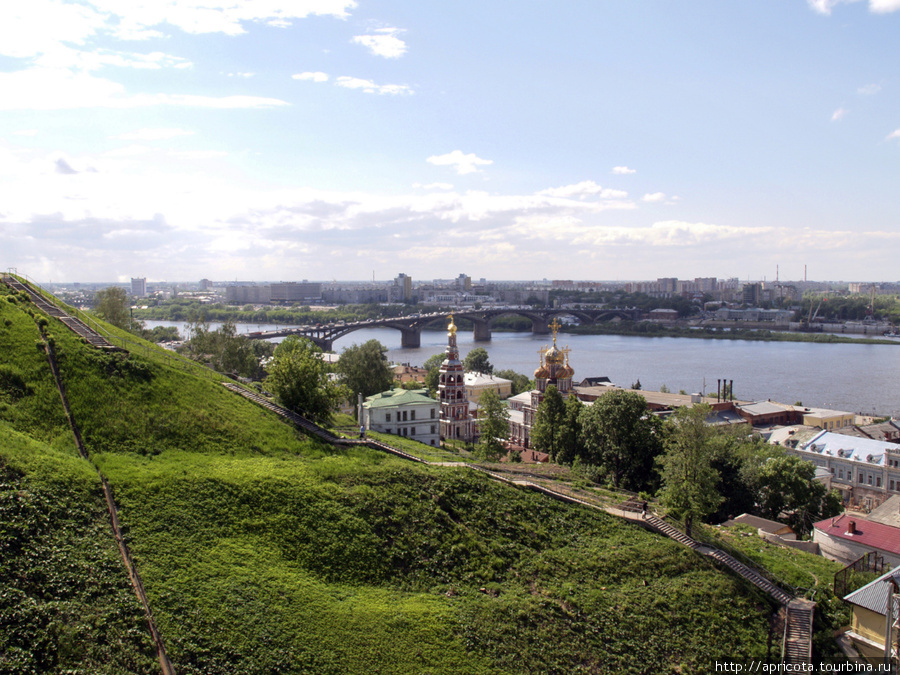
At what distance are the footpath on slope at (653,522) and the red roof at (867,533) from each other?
179 inches

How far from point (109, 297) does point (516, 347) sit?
45.2 m

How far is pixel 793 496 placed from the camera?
57.0 ft

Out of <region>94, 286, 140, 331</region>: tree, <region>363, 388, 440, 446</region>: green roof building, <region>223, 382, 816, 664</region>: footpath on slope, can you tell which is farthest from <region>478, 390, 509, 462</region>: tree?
<region>94, 286, 140, 331</region>: tree

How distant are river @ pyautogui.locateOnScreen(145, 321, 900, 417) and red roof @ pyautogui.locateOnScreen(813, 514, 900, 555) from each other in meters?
24.5

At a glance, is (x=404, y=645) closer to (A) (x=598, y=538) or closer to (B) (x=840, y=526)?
(A) (x=598, y=538)

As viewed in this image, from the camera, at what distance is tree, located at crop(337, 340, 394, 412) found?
87.4 ft

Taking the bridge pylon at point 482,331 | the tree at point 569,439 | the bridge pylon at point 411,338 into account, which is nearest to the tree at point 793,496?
the tree at point 569,439

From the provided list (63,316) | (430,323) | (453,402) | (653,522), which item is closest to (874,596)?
(653,522)

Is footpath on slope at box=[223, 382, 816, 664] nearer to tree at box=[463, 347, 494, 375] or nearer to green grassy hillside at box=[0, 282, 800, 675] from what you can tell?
green grassy hillside at box=[0, 282, 800, 675]

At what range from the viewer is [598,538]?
37.3ft

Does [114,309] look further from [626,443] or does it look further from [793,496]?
[793,496]

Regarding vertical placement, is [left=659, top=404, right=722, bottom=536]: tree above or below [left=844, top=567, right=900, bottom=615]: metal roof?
above

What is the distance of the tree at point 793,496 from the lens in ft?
57.0

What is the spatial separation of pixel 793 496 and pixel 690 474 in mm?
6168
